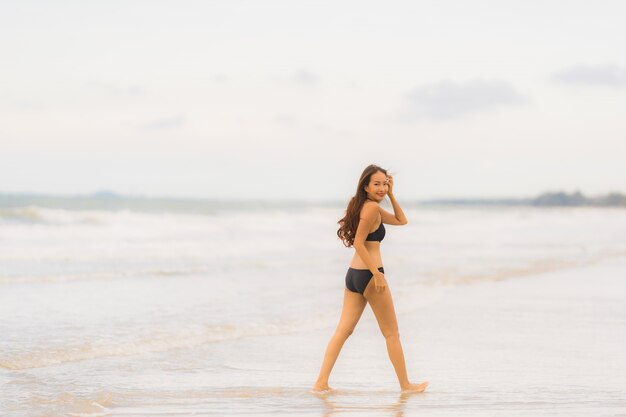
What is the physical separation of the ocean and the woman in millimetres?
331

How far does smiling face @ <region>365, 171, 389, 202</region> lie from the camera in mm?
6449

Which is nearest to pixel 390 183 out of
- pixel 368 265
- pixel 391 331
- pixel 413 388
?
pixel 368 265

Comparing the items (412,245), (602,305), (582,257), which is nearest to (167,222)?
(412,245)

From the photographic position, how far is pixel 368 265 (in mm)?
6379

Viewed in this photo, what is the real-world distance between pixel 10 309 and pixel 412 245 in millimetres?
18657

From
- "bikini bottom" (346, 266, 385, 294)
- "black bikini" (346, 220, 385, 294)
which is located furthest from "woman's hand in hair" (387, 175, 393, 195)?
"bikini bottom" (346, 266, 385, 294)

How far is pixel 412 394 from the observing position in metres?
6.77

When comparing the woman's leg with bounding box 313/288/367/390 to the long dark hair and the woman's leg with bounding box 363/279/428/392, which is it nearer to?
the woman's leg with bounding box 363/279/428/392

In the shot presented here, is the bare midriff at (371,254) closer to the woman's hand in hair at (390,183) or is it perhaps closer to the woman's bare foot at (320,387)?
the woman's hand in hair at (390,183)

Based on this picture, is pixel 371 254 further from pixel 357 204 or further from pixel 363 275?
pixel 357 204

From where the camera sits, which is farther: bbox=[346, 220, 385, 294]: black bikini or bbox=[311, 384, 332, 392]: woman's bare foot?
bbox=[311, 384, 332, 392]: woman's bare foot

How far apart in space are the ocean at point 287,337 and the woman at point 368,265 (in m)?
0.33

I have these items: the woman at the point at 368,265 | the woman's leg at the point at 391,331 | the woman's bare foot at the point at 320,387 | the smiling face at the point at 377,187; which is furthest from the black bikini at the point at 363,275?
the woman's bare foot at the point at 320,387

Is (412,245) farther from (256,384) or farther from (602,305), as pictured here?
(256,384)
